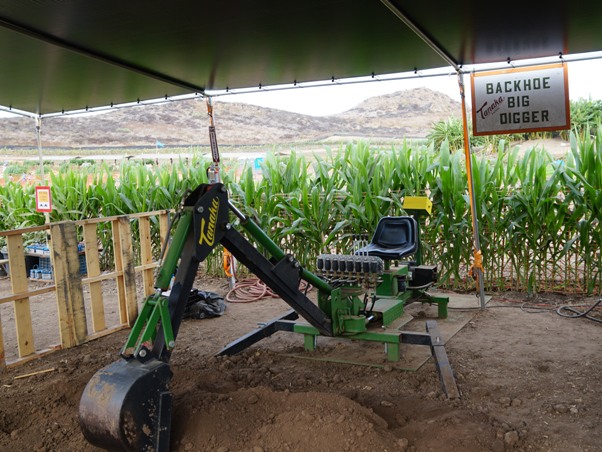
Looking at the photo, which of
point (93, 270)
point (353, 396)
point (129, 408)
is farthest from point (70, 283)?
point (353, 396)

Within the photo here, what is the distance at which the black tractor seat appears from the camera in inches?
192

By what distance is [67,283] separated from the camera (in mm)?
4719

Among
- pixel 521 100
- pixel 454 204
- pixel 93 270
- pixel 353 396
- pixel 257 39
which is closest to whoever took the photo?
pixel 353 396

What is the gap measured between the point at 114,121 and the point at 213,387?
33876 mm

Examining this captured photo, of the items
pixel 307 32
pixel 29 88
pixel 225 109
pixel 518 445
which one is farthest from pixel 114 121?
pixel 518 445

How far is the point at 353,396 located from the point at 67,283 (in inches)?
107

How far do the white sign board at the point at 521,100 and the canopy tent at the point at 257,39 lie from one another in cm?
19

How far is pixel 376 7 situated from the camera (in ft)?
12.1

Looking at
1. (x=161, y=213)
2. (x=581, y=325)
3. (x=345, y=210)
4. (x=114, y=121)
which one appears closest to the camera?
→ (x=581, y=325)

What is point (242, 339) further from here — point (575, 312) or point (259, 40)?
point (575, 312)

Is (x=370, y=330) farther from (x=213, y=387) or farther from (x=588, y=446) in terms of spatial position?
(x=588, y=446)

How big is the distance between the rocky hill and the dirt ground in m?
25.6

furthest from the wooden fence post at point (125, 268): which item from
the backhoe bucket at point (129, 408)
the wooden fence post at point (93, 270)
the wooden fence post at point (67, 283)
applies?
the backhoe bucket at point (129, 408)

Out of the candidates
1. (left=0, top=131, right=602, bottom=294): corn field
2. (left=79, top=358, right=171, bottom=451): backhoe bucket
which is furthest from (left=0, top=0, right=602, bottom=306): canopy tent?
(left=79, top=358, right=171, bottom=451): backhoe bucket
